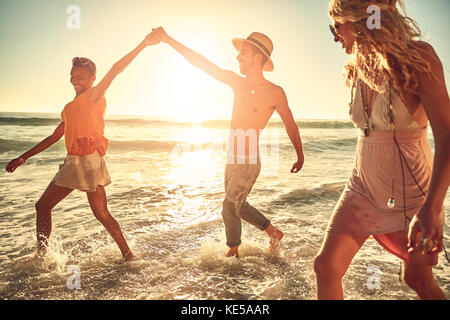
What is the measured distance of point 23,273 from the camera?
349 cm

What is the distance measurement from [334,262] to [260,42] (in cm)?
250

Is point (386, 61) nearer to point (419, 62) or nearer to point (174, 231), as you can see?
point (419, 62)

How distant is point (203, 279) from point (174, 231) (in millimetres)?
1518

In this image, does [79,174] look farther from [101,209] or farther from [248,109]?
[248,109]

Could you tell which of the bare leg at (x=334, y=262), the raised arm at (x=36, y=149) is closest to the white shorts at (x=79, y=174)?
the raised arm at (x=36, y=149)

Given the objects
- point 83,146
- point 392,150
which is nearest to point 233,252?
point 83,146

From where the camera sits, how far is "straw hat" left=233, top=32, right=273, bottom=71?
139 inches

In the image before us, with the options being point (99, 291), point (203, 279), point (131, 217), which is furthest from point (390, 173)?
point (131, 217)

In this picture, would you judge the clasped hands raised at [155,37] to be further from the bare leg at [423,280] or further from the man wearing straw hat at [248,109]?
the bare leg at [423,280]

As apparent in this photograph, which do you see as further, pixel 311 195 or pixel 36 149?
pixel 311 195

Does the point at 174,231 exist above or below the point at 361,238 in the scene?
below

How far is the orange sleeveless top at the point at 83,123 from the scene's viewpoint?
3318 millimetres

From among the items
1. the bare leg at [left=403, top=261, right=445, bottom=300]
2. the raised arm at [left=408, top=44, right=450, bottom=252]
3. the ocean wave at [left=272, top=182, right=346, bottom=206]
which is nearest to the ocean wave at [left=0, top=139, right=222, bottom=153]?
the ocean wave at [left=272, top=182, right=346, bottom=206]

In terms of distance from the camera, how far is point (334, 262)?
1.87m
